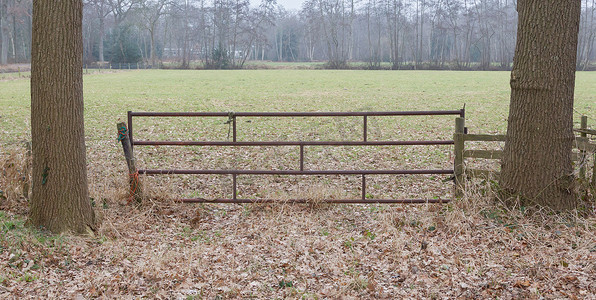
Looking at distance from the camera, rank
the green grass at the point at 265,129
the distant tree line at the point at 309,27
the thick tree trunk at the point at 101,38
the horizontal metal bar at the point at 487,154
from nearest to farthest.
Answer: the horizontal metal bar at the point at 487,154 < the green grass at the point at 265,129 < the distant tree line at the point at 309,27 < the thick tree trunk at the point at 101,38

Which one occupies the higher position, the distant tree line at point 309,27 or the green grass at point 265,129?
the distant tree line at point 309,27

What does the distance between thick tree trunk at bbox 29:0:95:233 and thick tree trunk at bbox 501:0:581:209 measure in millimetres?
5266

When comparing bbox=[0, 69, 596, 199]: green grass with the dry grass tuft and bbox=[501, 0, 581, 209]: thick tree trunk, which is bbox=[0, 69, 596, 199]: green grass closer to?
the dry grass tuft

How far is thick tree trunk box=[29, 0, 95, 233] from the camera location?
18.8 ft

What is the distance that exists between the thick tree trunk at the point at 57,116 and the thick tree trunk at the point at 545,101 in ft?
17.3

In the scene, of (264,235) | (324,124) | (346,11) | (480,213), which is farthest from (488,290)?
(346,11)

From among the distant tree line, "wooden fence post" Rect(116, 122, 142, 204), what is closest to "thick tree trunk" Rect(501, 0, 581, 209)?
"wooden fence post" Rect(116, 122, 142, 204)

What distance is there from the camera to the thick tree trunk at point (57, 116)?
5723mm

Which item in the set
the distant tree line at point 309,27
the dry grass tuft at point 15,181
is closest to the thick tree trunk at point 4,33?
the distant tree line at point 309,27

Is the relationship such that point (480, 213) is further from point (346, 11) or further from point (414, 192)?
point (346, 11)

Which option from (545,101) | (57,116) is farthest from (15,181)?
(545,101)

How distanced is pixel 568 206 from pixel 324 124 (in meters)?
9.74

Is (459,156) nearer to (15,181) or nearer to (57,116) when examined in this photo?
(57,116)

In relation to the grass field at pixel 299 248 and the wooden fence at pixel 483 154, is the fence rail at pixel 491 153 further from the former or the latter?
the grass field at pixel 299 248
